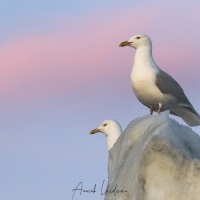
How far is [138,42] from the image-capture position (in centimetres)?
1931

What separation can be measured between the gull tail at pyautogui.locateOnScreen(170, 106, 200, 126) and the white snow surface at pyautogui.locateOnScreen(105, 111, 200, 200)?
29.8ft

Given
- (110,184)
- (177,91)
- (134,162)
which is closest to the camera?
(134,162)

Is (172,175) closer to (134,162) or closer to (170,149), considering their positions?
(170,149)

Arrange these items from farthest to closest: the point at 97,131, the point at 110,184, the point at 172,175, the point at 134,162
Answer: the point at 97,131 < the point at 110,184 < the point at 134,162 < the point at 172,175

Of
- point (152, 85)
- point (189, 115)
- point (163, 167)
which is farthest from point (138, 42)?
point (163, 167)

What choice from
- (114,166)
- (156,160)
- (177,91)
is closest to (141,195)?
(156,160)

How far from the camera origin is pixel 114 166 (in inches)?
450

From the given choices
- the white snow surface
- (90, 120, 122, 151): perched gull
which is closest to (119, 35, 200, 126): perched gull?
(90, 120, 122, 151): perched gull

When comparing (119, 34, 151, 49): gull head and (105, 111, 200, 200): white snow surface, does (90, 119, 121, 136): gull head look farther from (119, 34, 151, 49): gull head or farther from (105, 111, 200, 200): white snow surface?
(105, 111, 200, 200): white snow surface

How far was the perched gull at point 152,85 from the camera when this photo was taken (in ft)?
58.5

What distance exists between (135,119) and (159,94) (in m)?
6.62

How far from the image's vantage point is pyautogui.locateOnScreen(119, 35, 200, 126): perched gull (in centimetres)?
1784

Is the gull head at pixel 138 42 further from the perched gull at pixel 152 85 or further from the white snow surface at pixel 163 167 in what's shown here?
the white snow surface at pixel 163 167

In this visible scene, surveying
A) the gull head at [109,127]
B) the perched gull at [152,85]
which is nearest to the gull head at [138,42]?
the perched gull at [152,85]
